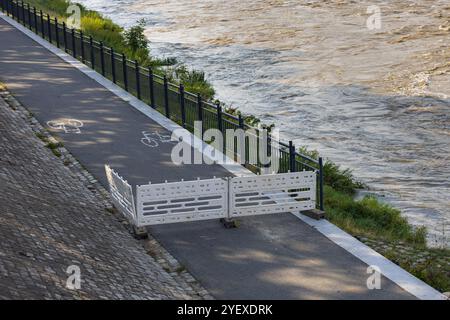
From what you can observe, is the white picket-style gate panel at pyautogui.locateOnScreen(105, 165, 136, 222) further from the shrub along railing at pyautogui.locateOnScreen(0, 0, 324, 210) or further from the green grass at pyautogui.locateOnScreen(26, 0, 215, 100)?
the green grass at pyautogui.locateOnScreen(26, 0, 215, 100)

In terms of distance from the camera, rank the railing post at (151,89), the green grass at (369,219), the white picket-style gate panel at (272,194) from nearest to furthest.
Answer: the white picket-style gate panel at (272,194), the green grass at (369,219), the railing post at (151,89)

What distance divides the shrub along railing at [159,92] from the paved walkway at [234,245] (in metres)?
0.81

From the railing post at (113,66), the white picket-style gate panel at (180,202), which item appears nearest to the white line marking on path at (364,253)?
the white picket-style gate panel at (180,202)

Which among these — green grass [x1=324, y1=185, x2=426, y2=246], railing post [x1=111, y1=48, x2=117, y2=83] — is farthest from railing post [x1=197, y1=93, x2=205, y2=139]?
railing post [x1=111, y1=48, x2=117, y2=83]

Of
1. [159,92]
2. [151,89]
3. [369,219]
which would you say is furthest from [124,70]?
[369,219]

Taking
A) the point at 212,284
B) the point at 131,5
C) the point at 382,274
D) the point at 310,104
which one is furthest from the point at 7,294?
the point at 131,5

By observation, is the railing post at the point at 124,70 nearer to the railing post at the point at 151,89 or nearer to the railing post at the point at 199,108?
the railing post at the point at 151,89

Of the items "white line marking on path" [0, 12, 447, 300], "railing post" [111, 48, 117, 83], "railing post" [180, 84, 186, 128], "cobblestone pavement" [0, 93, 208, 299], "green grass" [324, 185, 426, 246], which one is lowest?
Result: "green grass" [324, 185, 426, 246]

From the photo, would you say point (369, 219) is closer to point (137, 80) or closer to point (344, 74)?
point (137, 80)

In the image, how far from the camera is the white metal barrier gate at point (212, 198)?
1484 centimetres

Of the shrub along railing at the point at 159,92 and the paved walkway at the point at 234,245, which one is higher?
the shrub along railing at the point at 159,92

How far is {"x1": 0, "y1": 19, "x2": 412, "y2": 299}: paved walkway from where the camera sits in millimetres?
12914

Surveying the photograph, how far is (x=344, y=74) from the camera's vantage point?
38.3 m

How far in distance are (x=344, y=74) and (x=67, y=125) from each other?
61.1 feet
